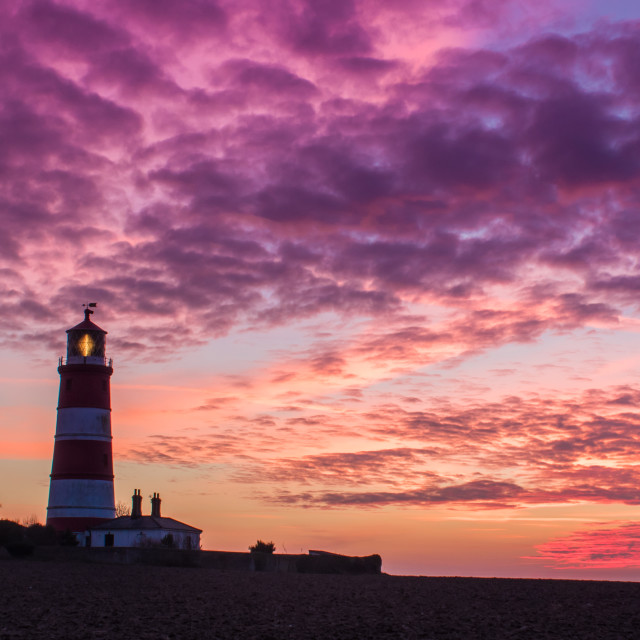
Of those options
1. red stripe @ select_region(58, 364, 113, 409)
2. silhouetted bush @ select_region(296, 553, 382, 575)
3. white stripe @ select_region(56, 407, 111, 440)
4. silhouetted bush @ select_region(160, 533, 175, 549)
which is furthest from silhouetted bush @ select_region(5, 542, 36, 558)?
silhouetted bush @ select_region(296, 553, 382, 575)

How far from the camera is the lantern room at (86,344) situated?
5581 centimetres

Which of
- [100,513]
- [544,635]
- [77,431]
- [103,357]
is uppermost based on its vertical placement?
[103,357]

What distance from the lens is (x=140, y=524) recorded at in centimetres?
5494

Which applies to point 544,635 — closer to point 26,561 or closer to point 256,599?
point 256,599

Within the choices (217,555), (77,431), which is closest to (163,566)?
(217,555)

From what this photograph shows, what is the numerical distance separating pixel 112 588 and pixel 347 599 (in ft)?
27.0

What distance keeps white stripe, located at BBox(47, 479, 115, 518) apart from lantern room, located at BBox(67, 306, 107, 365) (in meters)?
7.59

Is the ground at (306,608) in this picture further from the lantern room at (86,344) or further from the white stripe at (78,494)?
the lantern room at (86,344)

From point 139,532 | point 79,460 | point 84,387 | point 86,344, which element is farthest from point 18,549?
point 86,344

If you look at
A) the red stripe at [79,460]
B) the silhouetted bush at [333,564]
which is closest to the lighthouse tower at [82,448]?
the red stripe at [79,460]

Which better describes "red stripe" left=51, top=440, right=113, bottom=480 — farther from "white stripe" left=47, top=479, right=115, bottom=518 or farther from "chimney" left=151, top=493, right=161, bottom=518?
"chimney" left=151, top=493, right=161, bottom=518

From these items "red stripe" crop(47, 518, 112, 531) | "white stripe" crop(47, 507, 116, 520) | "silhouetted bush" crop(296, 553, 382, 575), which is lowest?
"silhouetted bush" crop(296, 553, 382, 575)

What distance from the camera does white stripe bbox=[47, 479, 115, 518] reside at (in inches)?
2100

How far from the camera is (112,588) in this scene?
1164 inches
